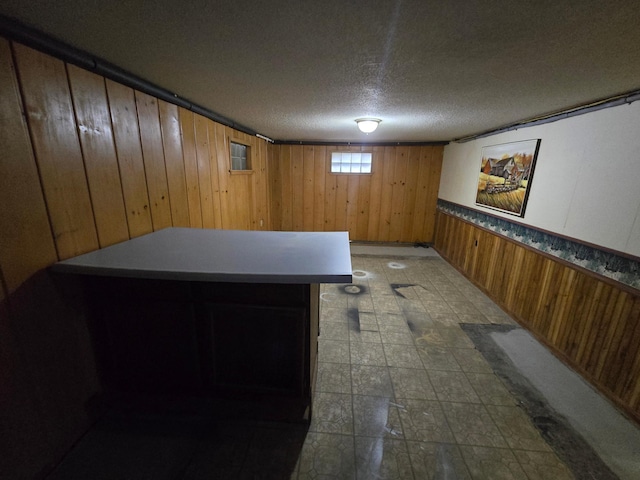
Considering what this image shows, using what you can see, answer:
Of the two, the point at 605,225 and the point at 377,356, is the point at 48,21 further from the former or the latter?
the point at 605,225

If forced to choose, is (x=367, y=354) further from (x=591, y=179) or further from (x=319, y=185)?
(x=319, y=185)

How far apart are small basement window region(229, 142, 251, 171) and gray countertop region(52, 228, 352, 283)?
6.55 ft

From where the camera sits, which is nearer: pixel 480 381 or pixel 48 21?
pixel 48 21

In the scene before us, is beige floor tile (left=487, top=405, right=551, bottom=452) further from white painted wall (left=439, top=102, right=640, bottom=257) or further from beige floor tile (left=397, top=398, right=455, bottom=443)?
white painted wall (left=439, top=102, right=640, bottom=257)

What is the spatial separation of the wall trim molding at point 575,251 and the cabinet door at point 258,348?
7.27 feet

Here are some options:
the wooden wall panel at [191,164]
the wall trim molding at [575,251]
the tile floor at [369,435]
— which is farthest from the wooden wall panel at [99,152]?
the wall trim molding at [575,251]

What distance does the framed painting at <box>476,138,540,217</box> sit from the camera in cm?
283

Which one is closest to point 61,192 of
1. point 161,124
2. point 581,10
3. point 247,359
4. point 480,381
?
point 161,124

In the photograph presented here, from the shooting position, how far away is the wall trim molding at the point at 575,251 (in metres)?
1.80

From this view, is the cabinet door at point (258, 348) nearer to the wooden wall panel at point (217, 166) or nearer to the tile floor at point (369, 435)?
the tile floor at point (369, 435)

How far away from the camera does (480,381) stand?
6.52 feet

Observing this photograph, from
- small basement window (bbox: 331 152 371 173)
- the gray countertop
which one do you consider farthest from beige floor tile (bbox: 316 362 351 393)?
small basement window (bbox: 331 152 371 173)

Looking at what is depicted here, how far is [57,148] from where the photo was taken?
4.17 ft

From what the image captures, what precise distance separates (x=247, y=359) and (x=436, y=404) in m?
1.31
